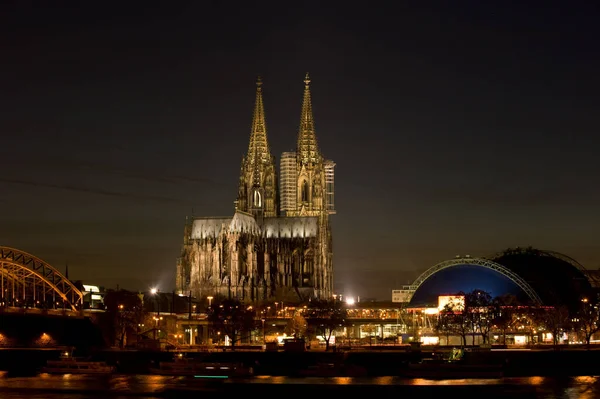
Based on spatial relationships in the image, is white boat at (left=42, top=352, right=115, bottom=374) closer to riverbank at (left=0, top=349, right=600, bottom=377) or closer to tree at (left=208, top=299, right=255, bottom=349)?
riverbank at (left=0, top=349, right=600, bottom=377)

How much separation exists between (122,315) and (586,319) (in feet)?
192

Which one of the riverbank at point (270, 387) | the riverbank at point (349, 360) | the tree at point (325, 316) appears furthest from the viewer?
the tree at point (325, 316)

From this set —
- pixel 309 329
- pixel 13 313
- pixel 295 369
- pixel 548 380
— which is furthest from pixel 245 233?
pixel 548 380

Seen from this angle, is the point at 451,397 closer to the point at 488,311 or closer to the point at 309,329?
the point at 488,311

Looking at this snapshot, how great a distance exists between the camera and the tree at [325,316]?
6137 inches

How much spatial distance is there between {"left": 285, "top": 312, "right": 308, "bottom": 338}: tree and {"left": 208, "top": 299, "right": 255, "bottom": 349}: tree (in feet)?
32.8

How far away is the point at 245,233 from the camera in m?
199

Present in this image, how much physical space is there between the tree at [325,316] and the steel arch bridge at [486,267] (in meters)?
12.4

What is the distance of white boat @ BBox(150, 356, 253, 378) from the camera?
3807 inches

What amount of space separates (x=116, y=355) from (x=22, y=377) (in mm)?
13974

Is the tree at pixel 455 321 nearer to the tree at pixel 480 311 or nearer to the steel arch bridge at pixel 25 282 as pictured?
the tree at pixel 480 311

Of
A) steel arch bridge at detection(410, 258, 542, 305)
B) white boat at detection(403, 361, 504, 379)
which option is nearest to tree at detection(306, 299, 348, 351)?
steel arch bridge at detection(410, 258, 542, 305)

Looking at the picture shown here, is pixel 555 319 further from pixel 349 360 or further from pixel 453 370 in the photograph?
pixel 453 370

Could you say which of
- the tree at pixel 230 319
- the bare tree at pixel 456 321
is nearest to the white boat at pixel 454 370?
the bare tree at pixel 456 321
